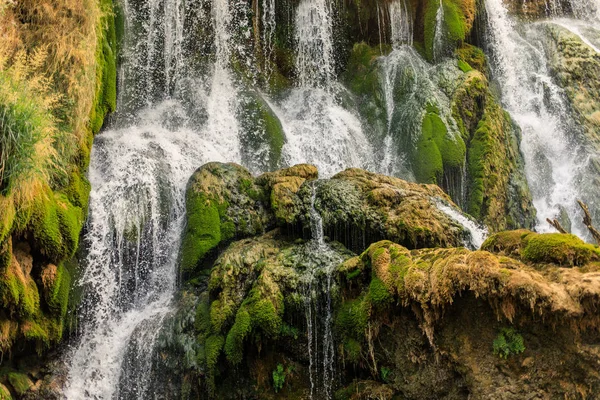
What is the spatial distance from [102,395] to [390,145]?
29.9 ft

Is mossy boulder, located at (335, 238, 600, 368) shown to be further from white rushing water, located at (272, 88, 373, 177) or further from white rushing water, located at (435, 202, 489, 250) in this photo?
white rushing water, located at (272, 88, 373, 177)

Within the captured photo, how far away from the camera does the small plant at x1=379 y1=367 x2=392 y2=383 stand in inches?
288

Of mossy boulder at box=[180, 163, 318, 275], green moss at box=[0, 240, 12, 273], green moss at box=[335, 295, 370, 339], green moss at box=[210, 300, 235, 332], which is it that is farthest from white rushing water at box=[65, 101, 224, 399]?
green moss at box=[335, 295, 370, 339]

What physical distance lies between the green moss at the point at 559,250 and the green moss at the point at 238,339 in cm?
371

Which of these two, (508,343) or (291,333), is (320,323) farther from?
(508,343)

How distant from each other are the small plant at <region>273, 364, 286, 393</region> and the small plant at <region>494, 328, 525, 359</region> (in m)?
2.96

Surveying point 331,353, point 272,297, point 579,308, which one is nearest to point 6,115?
point 272,297

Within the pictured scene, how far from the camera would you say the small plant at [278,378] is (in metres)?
7.94

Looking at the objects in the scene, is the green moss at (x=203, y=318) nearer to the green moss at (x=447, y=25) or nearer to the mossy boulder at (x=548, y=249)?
the mossy boulder at (x=548, y=249)

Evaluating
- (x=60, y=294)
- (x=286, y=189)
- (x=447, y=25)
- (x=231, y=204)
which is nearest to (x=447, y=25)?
(x=447, y=25)

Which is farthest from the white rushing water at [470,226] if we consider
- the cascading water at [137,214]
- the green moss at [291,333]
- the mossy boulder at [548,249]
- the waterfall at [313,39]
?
the waterfall at [313,39]

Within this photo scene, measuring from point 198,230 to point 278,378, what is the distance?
3.32 m

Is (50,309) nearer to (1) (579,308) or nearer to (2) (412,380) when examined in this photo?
(2) (412,380)

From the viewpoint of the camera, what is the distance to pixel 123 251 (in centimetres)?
1026
